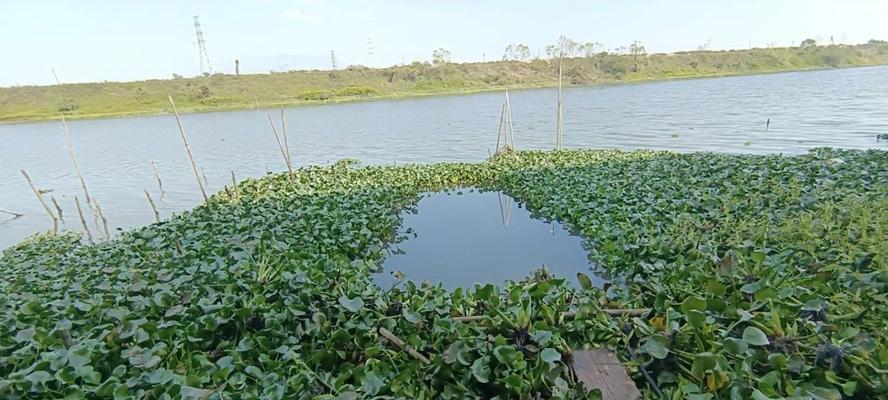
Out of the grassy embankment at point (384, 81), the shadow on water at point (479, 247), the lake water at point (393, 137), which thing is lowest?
the shadow on water at point (479, 247)

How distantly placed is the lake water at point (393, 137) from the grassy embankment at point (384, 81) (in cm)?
866

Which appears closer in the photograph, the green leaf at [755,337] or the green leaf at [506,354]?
the green leaf at [755,337]

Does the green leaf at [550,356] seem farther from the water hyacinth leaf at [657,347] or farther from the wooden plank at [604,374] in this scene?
the water hyacinth leaf at [657,347]

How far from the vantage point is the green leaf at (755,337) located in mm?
1956

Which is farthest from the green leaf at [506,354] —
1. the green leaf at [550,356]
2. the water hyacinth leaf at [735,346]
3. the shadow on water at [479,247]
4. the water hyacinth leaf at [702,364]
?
the shadow on water at [479,247]

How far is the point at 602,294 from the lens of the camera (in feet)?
9.50

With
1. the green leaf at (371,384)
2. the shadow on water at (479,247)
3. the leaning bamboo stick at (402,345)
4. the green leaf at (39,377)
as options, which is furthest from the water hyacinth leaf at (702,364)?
the green leaf at (39,377)

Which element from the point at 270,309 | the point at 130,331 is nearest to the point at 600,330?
the point at 270,309

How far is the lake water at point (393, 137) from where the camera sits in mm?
12320

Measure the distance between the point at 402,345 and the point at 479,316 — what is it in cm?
47

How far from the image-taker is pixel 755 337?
199cm

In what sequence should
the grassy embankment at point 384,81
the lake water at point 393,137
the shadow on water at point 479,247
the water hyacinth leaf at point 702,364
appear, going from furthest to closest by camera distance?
the grassy embankment at point 384,81 < the lake water at point 393,137 < the shadow on water at point 479,247 < the water hyacinth leaf at point 702,364

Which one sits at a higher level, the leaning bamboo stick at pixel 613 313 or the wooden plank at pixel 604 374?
the leaning bamboo stick at pixel 613 313

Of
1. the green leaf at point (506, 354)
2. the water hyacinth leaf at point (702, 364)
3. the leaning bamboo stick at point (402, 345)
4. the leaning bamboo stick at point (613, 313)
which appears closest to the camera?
the water hyacinth leaf at point (702, 364)
